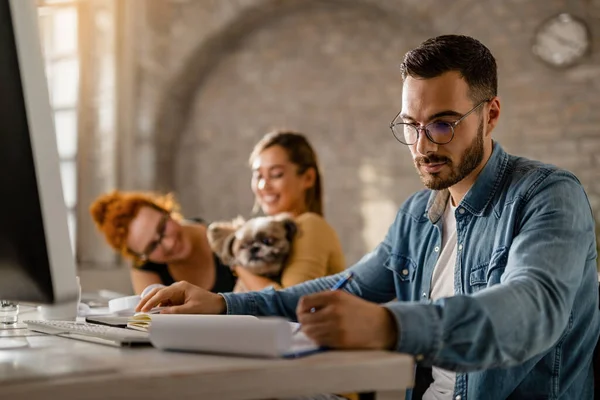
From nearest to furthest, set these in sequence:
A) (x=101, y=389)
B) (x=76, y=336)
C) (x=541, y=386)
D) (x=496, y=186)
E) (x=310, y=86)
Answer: (x=101, y=389)
(x=76, y=336)
(x=541, y=386)
(x=496, y=186)
(x=310, y=86)

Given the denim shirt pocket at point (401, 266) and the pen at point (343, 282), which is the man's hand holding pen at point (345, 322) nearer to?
the pen at point (343, 282)

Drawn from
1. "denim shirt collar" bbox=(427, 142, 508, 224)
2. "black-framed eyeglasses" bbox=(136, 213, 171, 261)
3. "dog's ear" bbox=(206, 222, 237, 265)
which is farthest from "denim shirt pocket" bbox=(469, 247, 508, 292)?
"black-framed eyeglasses" bbox=(136, 213, 171, 261)

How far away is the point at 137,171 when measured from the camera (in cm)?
583

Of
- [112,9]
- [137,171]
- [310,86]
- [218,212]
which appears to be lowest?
[218,212]

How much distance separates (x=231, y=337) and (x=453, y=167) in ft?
2.60

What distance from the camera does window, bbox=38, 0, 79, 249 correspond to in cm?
576

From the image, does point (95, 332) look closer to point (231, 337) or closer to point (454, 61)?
point (231, 337)

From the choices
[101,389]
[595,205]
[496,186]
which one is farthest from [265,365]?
[595,205]

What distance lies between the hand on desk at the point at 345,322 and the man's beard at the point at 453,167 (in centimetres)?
66

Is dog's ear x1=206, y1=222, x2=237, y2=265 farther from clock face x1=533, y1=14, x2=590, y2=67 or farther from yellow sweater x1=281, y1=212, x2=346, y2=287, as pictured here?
clock face x1=533, y1=14, x2=590, y2=67

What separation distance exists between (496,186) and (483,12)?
3.23 m

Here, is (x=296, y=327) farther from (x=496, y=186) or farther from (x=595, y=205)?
(x=595, y=205)

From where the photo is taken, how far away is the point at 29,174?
0.90m

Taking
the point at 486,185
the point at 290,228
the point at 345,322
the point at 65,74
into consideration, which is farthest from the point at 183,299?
the point at 65,74
